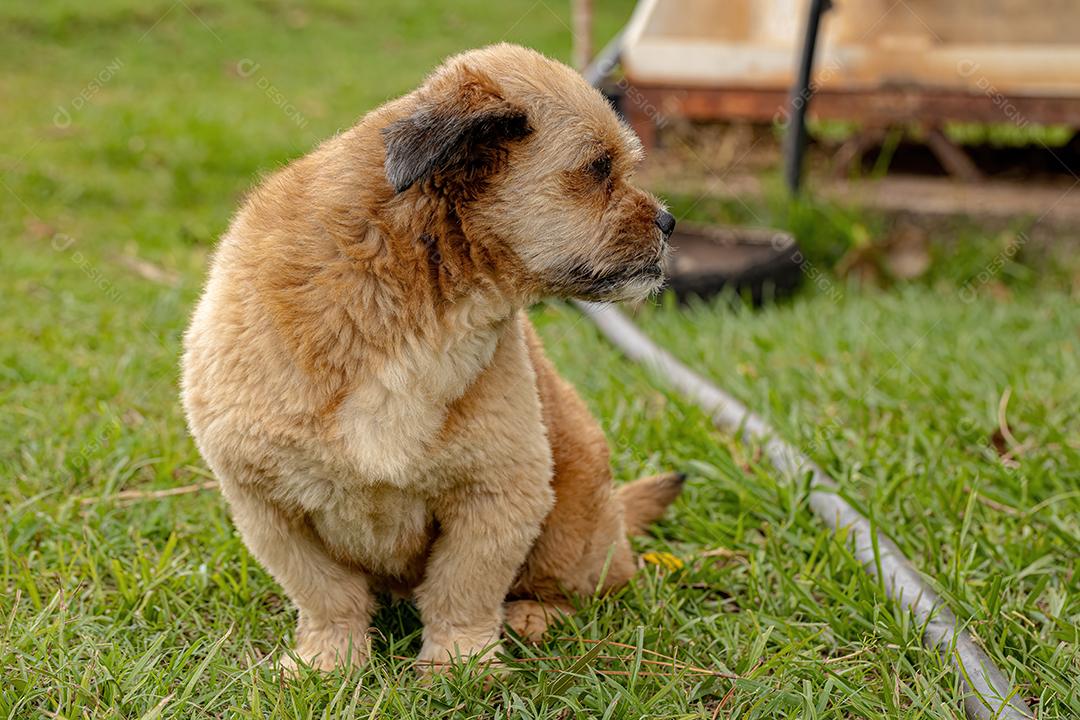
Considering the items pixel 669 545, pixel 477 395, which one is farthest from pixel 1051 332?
pixel 477 395

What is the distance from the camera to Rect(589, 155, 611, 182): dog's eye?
8.57 ft

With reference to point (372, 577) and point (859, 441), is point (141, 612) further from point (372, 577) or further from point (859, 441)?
point (859, 441)

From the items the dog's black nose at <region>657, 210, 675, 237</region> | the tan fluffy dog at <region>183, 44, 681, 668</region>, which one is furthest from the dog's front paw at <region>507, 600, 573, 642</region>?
the dog's black nose at <region>657, 210, 675, 237</region>

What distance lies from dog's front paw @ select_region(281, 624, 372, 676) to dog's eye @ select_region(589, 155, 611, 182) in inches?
51.3

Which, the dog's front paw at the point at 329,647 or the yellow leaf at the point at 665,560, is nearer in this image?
the dog's front paw at the point at 329,647

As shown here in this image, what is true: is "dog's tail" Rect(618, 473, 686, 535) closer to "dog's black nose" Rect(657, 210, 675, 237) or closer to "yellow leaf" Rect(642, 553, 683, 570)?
"yellow leaf" Rect(642, 553, 683, 570)

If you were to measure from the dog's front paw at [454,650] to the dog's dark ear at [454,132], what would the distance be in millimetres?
1158

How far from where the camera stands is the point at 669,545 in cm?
349

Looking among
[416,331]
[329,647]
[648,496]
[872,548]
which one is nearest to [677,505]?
[648,496]

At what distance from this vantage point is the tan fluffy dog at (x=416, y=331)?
2463mm

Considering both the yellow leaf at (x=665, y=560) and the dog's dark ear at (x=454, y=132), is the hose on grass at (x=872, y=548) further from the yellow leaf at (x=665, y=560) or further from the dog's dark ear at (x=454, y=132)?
the dog's dark ear at (x=454, y=132)

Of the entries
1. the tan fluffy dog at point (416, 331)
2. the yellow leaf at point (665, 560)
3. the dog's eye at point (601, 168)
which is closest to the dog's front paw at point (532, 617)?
the tan fluffy dog at point (416, 331)

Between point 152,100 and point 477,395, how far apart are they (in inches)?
336

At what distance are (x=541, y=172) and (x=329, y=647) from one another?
51.6 inches
